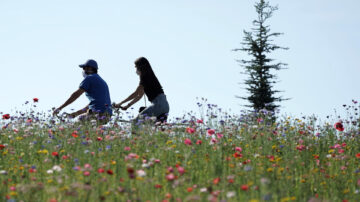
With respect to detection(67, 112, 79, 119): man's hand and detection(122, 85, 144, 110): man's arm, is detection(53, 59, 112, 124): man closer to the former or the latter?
detection(67, 112, 79, 119): man's hand

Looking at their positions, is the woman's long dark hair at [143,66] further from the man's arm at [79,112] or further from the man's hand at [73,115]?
the man's hand at [73,115]

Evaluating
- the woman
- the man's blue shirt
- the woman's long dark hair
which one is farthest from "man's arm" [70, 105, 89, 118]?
the woman's long dark hair

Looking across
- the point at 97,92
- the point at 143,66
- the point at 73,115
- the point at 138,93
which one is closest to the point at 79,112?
the point at 73,115

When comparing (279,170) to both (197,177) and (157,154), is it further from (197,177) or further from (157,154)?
(157,154)

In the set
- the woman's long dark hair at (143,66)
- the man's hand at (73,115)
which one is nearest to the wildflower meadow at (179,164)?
the man's hand at (73,115)

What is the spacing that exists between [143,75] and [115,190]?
514cm

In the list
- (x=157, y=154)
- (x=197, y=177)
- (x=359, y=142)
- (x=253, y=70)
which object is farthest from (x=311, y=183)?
(x=253, y=70)

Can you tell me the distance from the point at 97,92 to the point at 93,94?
0.10 m

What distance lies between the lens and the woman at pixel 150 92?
8.97 meters

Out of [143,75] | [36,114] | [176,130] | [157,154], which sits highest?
[143,75]

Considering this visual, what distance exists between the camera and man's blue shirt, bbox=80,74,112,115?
343 inches

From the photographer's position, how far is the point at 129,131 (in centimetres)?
766

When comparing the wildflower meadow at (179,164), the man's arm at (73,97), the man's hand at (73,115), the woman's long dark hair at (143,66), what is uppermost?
the woman's long dark hair at (143,66)

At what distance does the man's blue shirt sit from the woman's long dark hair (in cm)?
80
